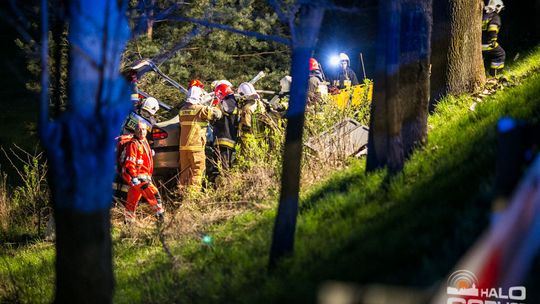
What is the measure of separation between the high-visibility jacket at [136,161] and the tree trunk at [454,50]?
→ 4138 mm

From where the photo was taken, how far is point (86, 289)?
16.1 ft

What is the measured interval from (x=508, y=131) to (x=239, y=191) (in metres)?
5.40

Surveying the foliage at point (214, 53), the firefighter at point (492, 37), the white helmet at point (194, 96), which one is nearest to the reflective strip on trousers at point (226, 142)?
the white helmet at point (194, 96)

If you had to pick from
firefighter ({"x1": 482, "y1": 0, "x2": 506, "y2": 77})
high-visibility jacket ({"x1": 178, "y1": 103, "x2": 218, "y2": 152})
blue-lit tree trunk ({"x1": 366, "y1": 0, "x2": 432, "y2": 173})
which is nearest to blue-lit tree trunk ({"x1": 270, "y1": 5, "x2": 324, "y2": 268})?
blue-lit tree trunk ({"x1": 366, "y1": 0, "x2": 432, "y2": 173})

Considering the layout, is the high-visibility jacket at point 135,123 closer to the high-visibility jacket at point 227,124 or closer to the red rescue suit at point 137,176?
the red rescue suit at point 137,176

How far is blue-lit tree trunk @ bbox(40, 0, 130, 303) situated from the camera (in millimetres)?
4695

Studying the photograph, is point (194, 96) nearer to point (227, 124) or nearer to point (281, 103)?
point (227, 124)

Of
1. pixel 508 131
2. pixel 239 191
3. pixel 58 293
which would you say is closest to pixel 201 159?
pixel 239 191

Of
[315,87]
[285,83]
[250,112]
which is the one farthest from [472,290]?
[285,83]

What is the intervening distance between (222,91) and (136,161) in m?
2.04

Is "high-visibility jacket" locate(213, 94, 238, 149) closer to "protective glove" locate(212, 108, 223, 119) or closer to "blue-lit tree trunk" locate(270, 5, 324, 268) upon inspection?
"protective glove" locate(212, 108, 223, 119)

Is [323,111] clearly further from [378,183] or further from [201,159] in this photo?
[378,183]

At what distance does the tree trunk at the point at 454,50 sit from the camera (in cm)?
996

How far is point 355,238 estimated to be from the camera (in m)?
5.07
